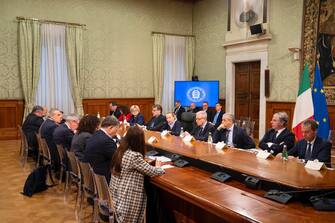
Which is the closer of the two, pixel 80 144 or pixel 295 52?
pixel 80 144

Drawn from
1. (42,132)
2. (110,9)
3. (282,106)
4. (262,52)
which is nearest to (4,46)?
(110,9)

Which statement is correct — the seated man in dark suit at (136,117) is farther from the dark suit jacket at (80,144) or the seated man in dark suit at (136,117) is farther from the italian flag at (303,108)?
the italian flag at (303,108)

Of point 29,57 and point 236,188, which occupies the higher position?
point 29,57

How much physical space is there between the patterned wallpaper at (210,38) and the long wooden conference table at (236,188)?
7748mm

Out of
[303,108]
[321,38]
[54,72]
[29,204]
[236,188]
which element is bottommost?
[29,204]

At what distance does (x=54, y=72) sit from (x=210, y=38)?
17.3 feet

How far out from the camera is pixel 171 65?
11953 millimetres

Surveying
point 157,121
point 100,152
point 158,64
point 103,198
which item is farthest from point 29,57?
point 103,198

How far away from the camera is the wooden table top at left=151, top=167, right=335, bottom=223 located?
6.68ft

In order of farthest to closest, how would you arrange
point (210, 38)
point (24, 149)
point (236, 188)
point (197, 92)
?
point (210, 38)
point (197, 92)
point (24, 149)
point (236, 188)

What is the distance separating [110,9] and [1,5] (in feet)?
10.5

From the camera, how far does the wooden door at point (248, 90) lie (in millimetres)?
9975

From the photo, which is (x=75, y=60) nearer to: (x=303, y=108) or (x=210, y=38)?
(x=210, y=38)

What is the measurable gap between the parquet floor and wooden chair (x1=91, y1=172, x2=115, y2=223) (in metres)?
1.09
